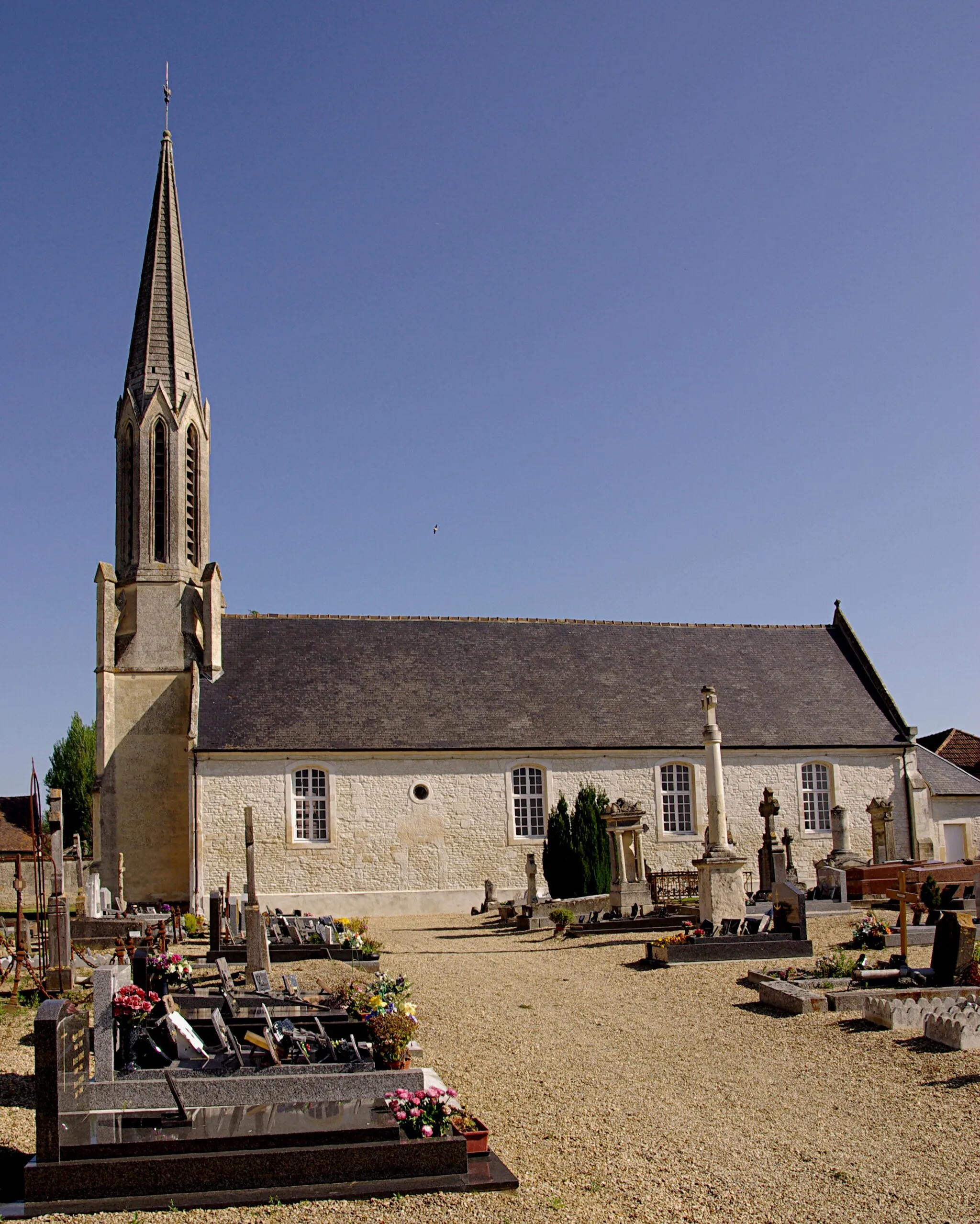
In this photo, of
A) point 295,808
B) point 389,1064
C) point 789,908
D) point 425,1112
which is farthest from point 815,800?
point 425,1112

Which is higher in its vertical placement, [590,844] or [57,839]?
[57,839]

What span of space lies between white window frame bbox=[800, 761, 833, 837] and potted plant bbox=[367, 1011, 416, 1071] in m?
22.6

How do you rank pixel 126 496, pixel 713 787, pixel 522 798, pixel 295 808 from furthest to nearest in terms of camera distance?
pixel 126 496 → pixel 522 798 → pixel 295 808 → pixel 713 787

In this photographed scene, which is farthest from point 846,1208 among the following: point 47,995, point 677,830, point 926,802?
point 926,802

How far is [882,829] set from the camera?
27.0 m

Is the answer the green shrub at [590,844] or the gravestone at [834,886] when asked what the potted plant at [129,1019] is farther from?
the green shrub at [590,844]

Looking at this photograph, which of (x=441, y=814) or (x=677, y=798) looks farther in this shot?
(x=677, y=798)

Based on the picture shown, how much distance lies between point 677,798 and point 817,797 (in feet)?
13.1

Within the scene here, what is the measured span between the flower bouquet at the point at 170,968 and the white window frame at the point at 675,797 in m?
19.5

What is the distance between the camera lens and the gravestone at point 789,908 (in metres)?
15.8

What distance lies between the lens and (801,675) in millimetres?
32688

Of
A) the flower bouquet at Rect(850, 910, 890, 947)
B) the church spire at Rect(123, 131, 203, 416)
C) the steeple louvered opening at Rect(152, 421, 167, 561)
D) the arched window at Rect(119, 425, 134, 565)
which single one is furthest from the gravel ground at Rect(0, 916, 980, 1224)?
the church spire at Rect(123, 131, 203, 416)

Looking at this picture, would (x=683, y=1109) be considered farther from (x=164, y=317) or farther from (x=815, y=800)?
(x=164, y=317)

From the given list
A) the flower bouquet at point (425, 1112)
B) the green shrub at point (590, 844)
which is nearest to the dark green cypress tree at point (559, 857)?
the green shrub at point (590, 844)
